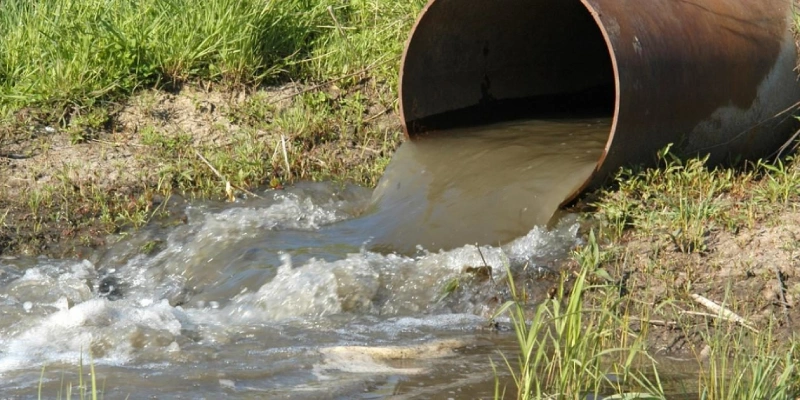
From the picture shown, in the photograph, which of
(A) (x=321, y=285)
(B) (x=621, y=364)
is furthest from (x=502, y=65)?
(B) (x=621, y=364)

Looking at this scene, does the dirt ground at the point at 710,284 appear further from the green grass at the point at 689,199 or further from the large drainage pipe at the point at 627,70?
the large drainage pipe at the point at 627,70

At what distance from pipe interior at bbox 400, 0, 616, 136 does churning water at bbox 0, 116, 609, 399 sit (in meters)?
0.24

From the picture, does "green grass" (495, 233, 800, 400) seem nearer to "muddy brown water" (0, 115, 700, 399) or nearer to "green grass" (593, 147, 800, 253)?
"muddy brown water" (0, 115, 700, 399)

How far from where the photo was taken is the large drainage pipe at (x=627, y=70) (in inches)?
196

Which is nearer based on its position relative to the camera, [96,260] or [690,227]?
[690,227]

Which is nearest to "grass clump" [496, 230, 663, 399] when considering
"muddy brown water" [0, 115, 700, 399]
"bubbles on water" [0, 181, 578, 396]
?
"muddy brown water" [0, 115, 700, 399]

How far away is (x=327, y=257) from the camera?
4.95 meters

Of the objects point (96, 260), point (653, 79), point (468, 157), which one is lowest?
point (96, 260)

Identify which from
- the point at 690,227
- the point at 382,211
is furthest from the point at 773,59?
the point at 382,211

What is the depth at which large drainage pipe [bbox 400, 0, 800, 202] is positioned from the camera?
4969mm

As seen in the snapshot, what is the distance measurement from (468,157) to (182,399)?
8.90 feet

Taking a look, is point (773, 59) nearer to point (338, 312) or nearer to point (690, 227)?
point (690, 227)

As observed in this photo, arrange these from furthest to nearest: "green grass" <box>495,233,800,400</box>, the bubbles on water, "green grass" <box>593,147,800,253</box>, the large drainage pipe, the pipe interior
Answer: the pipe interior, the large drainage pipe, "green grass" <box>593,147,800,253</box>, the bubbles on water, "green grass" <box>495,233,800,400</box>

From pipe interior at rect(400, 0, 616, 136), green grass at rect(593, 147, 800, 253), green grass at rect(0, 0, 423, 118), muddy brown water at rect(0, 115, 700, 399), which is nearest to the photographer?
muddy brown water at rect(0, 115, 700, 399)
